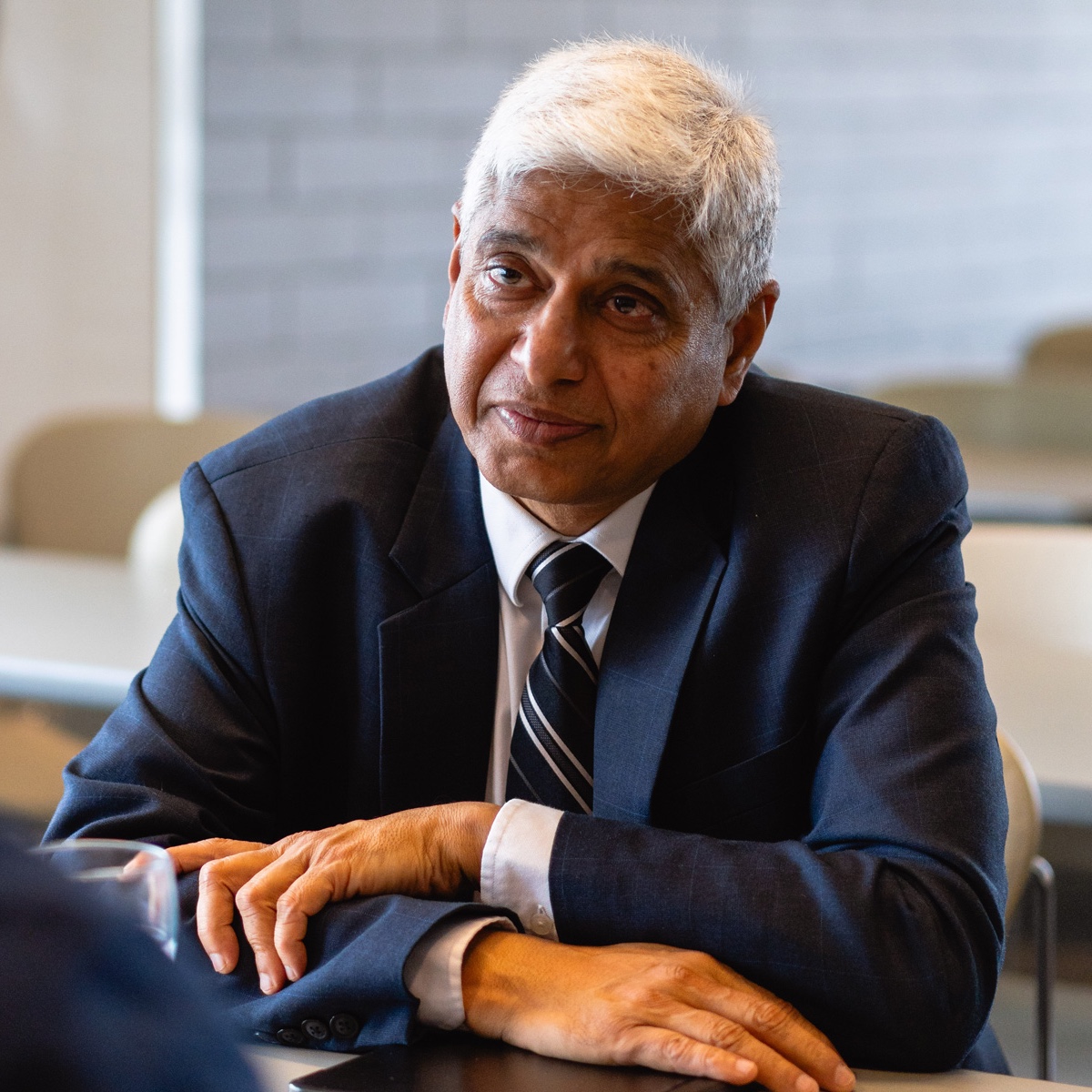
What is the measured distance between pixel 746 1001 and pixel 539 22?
420cm

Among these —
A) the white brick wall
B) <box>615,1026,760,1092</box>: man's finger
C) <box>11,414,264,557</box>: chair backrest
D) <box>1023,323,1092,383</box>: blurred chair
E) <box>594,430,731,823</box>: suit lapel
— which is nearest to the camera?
<box>615,1026,760,1092</box>: man's finger

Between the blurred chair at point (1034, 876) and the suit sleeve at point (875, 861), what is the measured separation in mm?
123

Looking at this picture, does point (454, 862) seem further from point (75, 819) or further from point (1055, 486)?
point (1055, 486)

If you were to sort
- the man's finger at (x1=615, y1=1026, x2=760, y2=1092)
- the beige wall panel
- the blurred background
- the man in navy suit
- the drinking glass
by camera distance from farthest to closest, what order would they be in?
1. the beige wall panel
2. the blurred background
3. the man in navy suit
4. the man's finger at (x1=615, y1=1026, x2=760, y2=1092)
5. the drinking glass

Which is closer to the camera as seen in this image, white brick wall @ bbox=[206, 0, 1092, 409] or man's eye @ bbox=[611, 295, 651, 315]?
man's eye @ bbox=[611, 295, 651, 315]

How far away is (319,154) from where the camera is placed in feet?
14.1

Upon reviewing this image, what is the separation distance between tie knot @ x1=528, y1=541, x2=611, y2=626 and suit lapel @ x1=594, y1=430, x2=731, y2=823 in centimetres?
4

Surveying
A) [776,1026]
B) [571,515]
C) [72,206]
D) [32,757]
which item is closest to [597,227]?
[571,515]

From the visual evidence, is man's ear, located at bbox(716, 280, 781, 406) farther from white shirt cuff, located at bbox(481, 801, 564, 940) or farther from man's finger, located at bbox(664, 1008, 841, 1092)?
man's finger, located at bbox(664, 1008, 841, 1092)

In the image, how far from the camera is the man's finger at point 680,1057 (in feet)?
3.35

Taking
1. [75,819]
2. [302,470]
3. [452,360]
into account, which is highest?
[452,360]

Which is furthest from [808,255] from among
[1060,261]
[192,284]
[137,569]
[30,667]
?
[30,667]

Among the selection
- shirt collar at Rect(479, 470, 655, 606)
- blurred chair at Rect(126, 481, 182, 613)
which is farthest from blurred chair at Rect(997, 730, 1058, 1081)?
blurred chair at Rect(126, 481, 182, 613)

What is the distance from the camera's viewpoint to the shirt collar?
57.1 inches
